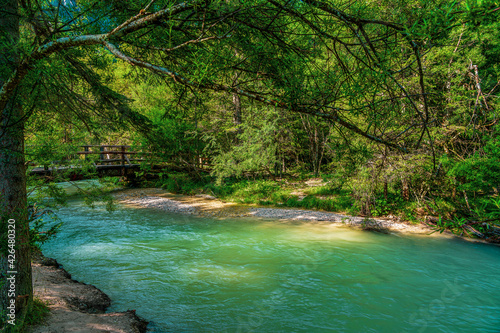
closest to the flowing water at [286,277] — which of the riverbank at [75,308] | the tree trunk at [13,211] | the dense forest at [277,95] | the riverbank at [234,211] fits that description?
the riverbank at [75,308]

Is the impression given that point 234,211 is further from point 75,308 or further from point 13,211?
point 13,211

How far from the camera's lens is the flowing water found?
5402mm

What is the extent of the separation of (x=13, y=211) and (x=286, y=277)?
5.57 m

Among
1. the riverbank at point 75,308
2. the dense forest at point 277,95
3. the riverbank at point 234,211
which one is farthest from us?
the riverbank at point 234,211

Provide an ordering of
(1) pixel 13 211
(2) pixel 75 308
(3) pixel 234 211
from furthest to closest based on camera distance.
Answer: (3) pixel 234 211 → (2) pixel 75 308 → (1) pixel 13 211

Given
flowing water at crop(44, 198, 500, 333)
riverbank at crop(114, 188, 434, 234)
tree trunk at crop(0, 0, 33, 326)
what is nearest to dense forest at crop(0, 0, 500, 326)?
tree trunk at crop(0, 0, 33, 326)

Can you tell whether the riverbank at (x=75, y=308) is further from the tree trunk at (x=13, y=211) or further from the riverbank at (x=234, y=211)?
the riverbank at (x=234, y=211)

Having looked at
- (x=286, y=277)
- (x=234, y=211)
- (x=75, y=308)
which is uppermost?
(x=75, y=308)

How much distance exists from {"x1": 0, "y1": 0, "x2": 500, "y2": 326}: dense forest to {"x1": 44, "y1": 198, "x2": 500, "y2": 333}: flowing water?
166 centimetres

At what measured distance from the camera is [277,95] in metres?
2.30

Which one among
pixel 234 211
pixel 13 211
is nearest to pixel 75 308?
pixel 13 211

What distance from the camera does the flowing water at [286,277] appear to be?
5.40 meters

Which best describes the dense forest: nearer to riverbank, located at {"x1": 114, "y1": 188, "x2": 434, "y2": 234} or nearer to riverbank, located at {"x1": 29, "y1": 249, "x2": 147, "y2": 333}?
riverbank, located at {"x1": 114, "y1": 188, "x2": 434, "y2": 234}

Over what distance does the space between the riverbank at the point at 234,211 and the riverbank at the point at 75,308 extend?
7280mm
